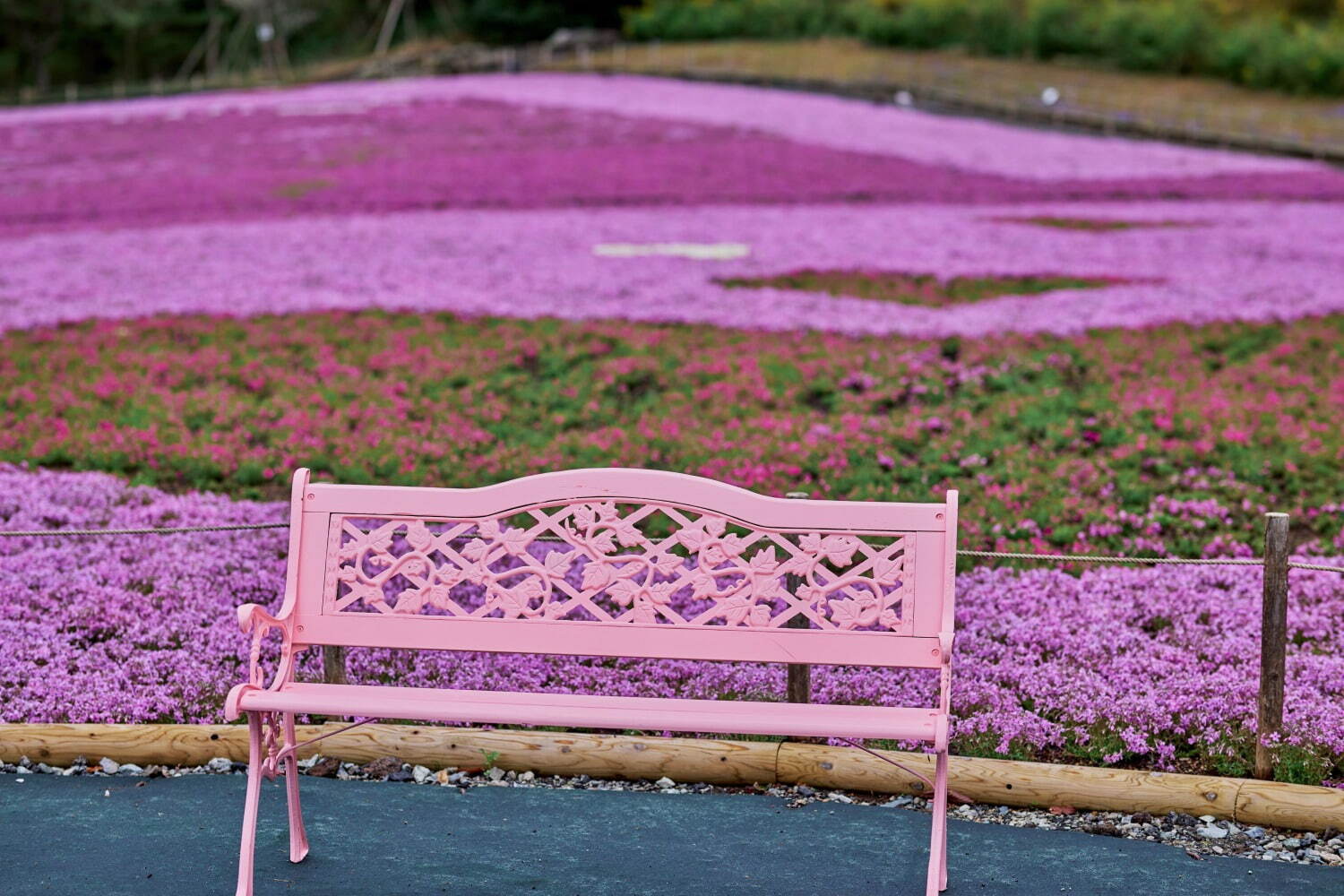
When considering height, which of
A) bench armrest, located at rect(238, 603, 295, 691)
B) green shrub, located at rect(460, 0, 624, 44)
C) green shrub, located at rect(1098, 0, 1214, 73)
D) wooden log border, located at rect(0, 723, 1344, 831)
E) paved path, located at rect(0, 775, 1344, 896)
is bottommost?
paved path, located at rect(0, 775, 1344, 896)

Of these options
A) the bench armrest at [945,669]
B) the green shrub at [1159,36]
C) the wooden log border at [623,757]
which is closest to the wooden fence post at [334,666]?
the wooden log border at [623,757]

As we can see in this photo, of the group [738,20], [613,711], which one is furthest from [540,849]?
[738,20]

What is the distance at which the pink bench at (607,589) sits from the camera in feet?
16.4

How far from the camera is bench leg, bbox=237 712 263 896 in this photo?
453 cm

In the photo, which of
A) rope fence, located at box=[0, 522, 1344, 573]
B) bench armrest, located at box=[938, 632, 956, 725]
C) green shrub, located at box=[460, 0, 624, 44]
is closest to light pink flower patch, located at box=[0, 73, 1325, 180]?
green shrub, located at box=[460, 0, 624, 44]

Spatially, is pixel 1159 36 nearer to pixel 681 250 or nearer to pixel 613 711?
pixel 681 250

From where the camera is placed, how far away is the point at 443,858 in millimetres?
5039

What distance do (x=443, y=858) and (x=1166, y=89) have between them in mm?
44018

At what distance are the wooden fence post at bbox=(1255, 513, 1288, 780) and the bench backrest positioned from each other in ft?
5.01

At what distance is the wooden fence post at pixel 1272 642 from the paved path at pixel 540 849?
806 mm

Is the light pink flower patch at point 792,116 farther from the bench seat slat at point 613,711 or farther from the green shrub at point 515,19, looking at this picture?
the bench seat slat at point 613,711

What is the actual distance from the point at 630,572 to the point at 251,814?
1.60m

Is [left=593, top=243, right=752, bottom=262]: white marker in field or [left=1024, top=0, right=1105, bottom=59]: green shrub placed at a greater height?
[left=1024, top=0, right=1105, bottom=59]: green shrub

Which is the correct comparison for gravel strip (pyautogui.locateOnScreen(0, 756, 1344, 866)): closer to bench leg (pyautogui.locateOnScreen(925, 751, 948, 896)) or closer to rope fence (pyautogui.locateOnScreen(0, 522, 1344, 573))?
bench leg (pyautogui.locateOnScreen(925, 751, 948, 896))
